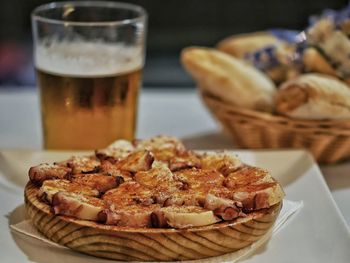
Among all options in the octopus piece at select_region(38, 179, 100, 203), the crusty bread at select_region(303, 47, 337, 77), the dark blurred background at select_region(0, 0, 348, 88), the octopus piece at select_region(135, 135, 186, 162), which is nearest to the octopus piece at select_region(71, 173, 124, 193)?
the octopus piece at select_region(38, 179, 100, 203)

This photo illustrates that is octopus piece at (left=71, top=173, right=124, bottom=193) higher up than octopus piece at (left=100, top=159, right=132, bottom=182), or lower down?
higher up

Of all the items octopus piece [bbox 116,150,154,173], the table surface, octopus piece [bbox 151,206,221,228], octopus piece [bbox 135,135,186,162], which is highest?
octopus piece [bbox 151,206,221,228]

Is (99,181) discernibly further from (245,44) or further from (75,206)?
(245,44)

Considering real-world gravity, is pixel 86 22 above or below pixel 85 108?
above

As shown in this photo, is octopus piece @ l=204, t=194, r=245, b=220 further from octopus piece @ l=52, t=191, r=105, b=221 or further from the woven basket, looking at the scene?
the woven basket

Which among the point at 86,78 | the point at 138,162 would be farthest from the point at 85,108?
the point at 138,162

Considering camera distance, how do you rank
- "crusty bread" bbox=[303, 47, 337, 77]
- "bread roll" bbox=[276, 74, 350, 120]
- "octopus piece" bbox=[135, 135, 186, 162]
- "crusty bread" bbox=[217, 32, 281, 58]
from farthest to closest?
"crusty bread" bbox=[217, 32, 281, 58], "crusty bread" bbox=[303, 47, 337, 77], "bread roll" bbox=[276, 74, 350, 120], "octopus piece" bbox=[135, 135, 186, 162]

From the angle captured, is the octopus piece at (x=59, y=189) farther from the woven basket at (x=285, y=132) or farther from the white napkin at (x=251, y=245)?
the woven basket at (x=285, y=132)
